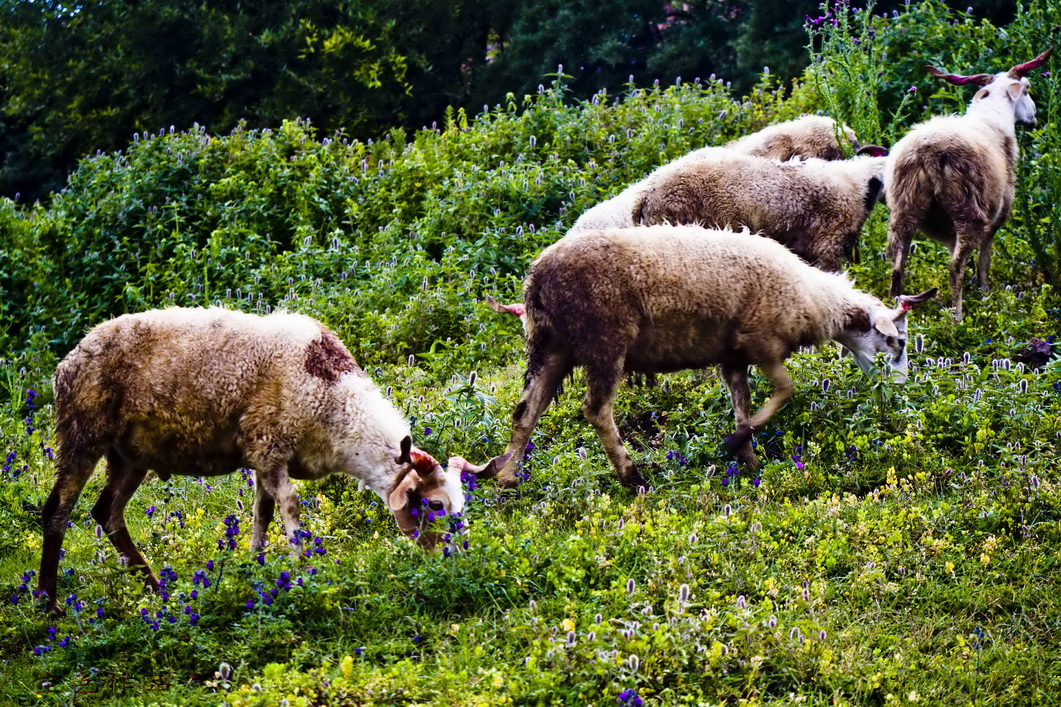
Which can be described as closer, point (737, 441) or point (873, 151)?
point (737, 441)

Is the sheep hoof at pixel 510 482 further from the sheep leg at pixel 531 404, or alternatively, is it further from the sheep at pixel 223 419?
the sheep at pixel 223 419

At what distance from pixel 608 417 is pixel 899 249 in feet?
11.5

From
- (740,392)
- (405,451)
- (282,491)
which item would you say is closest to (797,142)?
(740,392)

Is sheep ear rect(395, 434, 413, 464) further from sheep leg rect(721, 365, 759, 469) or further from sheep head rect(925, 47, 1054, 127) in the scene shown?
sheep head rect(925, 47, 1054, 127)

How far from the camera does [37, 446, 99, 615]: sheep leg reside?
6520 mm

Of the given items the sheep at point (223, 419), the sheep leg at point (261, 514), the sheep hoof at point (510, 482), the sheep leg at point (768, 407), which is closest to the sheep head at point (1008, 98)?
the sheep leg at point (768, 407)

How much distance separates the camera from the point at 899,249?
938 cm

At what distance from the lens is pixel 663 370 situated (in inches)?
293

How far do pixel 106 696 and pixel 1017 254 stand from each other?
824 cm

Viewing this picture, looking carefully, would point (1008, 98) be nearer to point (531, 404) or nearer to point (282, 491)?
point (531, 404)

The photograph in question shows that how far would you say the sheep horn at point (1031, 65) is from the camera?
9.62m

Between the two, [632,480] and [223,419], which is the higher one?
[223,419]

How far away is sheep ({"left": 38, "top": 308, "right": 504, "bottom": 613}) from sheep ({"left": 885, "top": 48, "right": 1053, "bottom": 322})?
177 inches

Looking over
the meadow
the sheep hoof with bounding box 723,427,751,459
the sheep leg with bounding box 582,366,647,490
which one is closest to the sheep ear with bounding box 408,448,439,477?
the meadow
